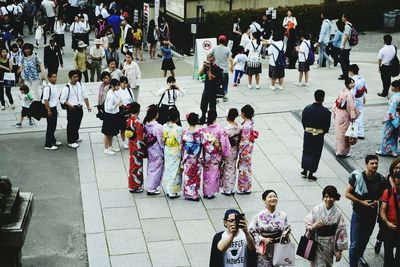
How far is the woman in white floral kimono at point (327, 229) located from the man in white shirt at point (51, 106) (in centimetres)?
652

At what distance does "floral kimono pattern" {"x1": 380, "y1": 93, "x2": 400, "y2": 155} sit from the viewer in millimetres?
12258

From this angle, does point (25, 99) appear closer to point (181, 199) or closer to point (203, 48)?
point (181, 199)

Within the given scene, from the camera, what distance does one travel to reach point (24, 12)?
88.4 ft

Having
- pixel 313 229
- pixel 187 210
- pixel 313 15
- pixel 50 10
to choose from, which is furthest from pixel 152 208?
pixel 313 15

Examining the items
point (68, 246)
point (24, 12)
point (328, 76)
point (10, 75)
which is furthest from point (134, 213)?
point (24, 12)

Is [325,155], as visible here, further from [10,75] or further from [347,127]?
[10,75]

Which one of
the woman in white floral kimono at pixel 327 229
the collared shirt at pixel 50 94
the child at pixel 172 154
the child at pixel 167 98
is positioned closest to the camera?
the woman in white floral kimono at pixel 327 229

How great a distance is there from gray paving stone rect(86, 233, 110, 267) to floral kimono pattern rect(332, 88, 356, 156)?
5100 mm

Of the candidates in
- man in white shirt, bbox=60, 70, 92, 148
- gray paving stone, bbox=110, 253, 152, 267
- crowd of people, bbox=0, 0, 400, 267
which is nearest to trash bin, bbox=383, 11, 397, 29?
crowd of people, bbox=0, 0, 400, 267

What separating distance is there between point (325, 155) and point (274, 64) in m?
4.53

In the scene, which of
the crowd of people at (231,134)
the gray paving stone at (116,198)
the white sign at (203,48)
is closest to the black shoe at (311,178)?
the crowd of people at (231,134)

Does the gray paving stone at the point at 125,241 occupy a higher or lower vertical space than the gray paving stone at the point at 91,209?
lower

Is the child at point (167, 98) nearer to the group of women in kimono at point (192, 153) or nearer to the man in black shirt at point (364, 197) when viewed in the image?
the group of women in kimono at point (192, 153)

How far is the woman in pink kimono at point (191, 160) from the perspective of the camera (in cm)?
1055
